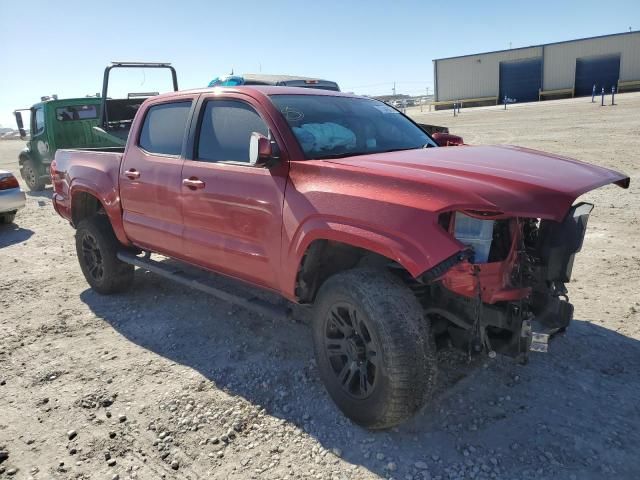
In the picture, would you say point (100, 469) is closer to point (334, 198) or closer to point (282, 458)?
point (282, 458)

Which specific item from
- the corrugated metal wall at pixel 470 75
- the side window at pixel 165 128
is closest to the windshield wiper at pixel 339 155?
the side window at pixel 165 128

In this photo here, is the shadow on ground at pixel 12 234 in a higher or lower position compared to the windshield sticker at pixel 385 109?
lower

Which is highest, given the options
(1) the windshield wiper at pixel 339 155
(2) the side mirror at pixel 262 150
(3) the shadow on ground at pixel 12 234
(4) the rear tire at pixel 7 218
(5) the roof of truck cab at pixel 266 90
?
(5) the roof of truck cab at pixel 266 90

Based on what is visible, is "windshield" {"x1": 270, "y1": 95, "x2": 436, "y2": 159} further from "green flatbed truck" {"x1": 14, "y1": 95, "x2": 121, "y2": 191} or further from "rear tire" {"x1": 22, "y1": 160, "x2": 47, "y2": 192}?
"rear tire" {"x1": 22, "y1": 160, "x2": 47, "y2": 192}

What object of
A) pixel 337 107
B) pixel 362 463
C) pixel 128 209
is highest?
pixel 337 107

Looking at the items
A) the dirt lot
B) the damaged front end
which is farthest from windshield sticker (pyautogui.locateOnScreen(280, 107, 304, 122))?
the dirt lot

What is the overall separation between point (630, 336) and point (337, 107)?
278cm

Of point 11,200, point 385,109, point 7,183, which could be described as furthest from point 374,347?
point 7,183

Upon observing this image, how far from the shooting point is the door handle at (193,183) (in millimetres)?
3891

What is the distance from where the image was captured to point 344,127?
3.83m

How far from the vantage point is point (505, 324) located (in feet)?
9.27

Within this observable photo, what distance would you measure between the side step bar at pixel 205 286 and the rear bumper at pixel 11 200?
5.22m

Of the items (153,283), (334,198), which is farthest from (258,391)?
(153,283)

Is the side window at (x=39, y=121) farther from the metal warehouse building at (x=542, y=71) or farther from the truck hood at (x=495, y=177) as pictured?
the metal warehouse building at (x=542, y=71)
